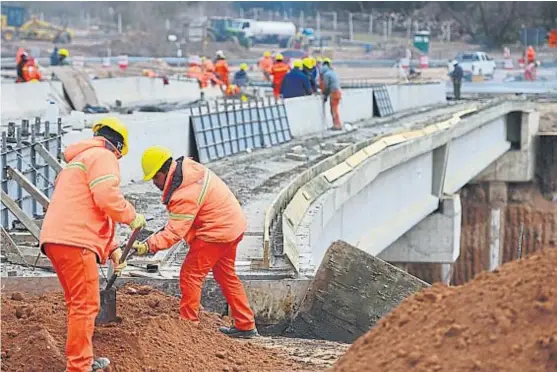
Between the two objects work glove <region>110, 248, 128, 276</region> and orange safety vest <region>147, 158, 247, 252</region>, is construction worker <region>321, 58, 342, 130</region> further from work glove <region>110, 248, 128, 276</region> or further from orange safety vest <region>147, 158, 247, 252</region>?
work glove <region>110, 248, 128, 276</region>

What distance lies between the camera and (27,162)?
1195 cm

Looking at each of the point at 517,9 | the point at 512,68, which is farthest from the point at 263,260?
the point at 517,9

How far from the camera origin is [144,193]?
1463 cm

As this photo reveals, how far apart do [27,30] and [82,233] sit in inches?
2554

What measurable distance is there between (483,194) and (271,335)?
25.2m

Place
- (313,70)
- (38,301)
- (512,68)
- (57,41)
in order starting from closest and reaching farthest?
1. (38,301)
2. (313,70)
3. (512,68)
4. (57,41)

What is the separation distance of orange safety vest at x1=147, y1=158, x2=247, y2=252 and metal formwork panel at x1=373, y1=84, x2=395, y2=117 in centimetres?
2335

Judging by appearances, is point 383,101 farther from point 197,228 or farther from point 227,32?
point 227,32

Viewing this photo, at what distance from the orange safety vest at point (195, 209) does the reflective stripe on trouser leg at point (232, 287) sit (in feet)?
0.56

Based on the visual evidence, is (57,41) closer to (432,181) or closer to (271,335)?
(432,181)

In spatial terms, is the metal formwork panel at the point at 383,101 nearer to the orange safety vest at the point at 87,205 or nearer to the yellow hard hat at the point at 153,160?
the yellow hard hat at the point at 153,160

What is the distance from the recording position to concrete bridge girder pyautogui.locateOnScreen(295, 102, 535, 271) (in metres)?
14.7

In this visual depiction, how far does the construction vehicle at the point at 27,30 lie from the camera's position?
6656 cm

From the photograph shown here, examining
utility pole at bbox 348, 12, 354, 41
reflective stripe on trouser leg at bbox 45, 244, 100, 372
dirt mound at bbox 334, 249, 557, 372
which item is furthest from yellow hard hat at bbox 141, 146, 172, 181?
utility pole at bbox 348, 12, 354, 41
